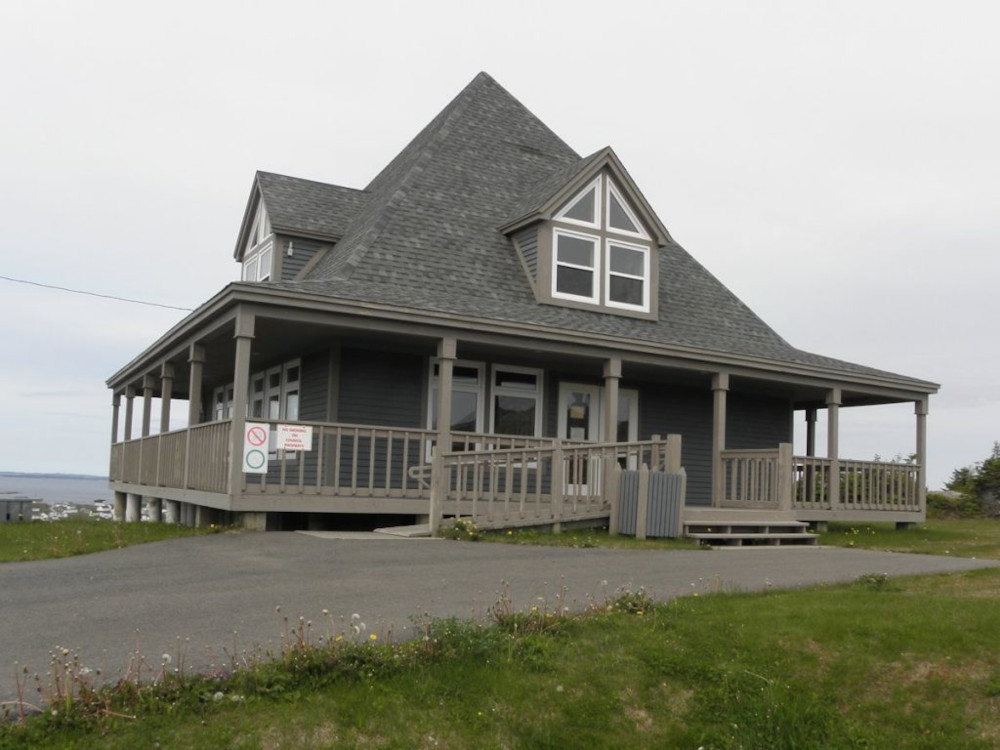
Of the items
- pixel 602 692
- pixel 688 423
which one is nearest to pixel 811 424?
pixel 688 423

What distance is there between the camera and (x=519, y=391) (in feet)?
69.4

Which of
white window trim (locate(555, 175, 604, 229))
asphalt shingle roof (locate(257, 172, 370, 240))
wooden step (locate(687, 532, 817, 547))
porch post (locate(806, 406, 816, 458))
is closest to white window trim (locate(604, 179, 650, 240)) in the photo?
white window trim (locate(555, 175, 604, 229))

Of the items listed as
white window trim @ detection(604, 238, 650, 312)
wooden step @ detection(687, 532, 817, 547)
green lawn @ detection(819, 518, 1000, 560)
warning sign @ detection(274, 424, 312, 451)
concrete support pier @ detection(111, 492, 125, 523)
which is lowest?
concrete support pier @ detection(111, 492, 125, 523)

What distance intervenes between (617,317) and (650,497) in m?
6.15

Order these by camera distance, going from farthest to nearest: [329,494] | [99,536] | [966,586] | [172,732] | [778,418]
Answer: [778,418] → [329,494] → [99,536] → [966,586] → [172,732]

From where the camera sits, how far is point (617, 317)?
70.6 feet

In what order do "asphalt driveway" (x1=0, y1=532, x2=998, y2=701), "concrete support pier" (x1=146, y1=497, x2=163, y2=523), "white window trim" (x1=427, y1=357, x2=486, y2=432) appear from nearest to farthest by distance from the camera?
1. "asphalt driveway" (x1=0, y1=532, x2=998, y2=701)
2. "white window trim" (x1=427, y1=357, x2=486, y2=432)
3. "concrete support pier" (x1=146, y1=497, x2=163, y2=523)

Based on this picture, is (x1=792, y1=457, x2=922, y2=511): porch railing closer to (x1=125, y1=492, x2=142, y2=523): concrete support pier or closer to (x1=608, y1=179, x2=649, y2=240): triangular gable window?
(x1=608, y1=179, x2=649, y2=240): triangular gable window

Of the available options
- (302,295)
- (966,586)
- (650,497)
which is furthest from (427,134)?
(966,586)

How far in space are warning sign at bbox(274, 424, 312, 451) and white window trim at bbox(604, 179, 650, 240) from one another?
342 inches

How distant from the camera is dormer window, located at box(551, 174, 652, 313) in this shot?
21281 millimetres

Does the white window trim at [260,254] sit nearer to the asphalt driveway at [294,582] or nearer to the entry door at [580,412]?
the entry door at [580,412]

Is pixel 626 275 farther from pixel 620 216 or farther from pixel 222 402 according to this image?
pixel 222 402

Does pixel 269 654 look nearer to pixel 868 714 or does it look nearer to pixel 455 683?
pixel 455 683
